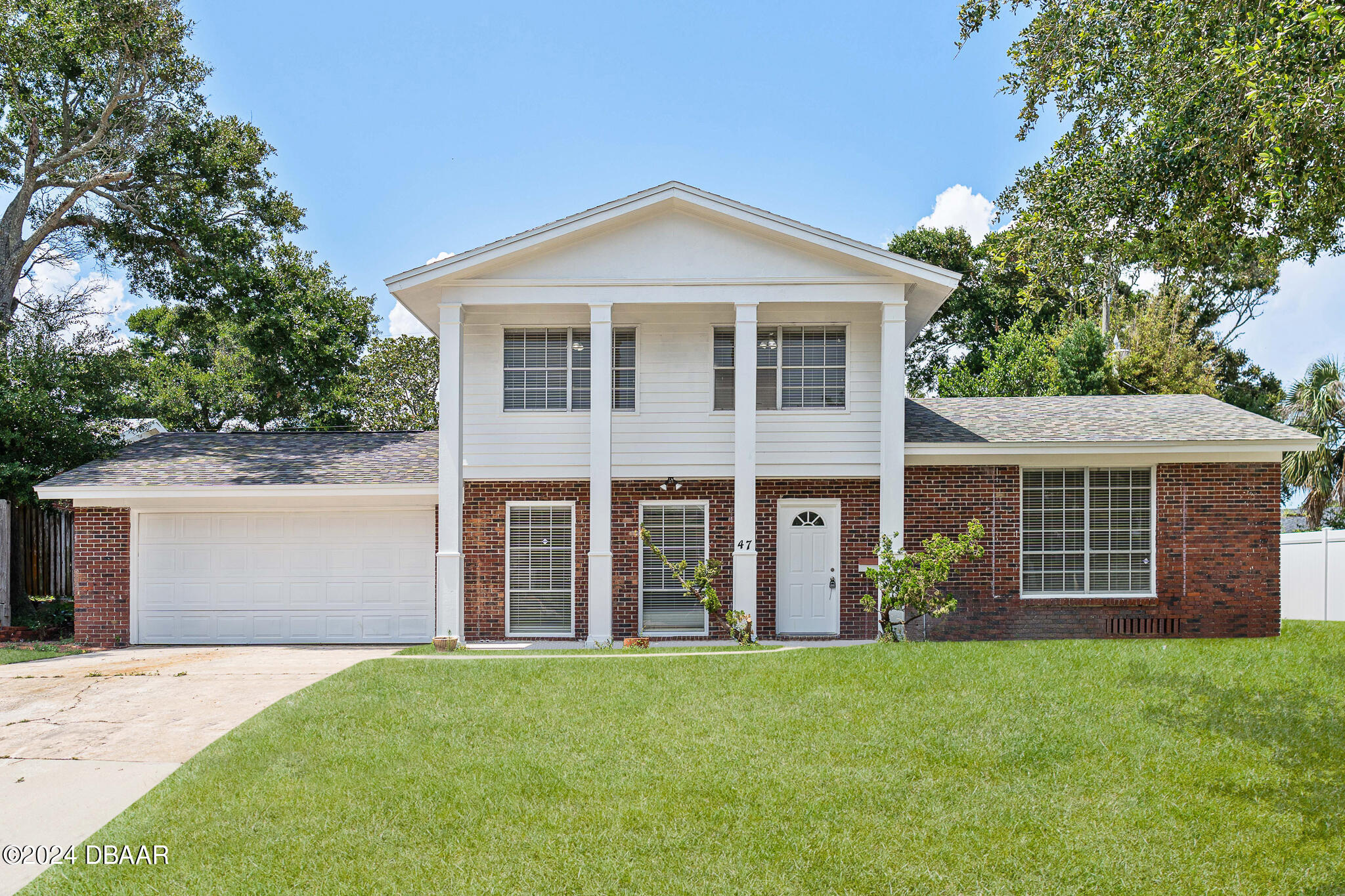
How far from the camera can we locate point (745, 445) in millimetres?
13680

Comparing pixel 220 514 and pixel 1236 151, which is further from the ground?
pixel 1236 151

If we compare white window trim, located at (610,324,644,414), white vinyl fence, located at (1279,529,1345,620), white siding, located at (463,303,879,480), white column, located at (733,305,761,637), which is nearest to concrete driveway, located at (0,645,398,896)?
white siding, located at (463,303,879,480)

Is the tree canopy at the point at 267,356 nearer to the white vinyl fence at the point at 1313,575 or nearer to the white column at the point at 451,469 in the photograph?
the white column at the point at 451,469

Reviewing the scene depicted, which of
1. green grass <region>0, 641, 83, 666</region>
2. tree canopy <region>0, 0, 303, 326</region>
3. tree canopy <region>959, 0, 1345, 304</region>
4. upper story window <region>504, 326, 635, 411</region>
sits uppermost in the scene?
tree canopy <region>0, 0, 303, 326</region>

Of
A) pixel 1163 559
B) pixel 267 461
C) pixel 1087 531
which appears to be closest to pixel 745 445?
pixel 1087 531

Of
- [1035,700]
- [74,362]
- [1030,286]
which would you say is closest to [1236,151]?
[1030,286]

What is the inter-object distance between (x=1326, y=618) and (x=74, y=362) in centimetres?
2491

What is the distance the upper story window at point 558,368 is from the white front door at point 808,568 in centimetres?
320

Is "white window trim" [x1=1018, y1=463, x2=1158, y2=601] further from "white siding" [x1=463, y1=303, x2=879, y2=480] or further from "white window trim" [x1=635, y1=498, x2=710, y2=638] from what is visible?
"white window trim" [x1=635, y1=498, x2=710, y2=638]

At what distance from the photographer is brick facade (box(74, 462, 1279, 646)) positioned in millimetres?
13867

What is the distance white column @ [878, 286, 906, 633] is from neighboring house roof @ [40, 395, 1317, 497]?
20.3 inches

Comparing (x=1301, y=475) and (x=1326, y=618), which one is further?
(x=1301, y=475)

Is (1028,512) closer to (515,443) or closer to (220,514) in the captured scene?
(515,443)

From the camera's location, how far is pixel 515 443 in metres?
14.3
